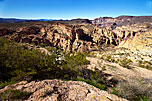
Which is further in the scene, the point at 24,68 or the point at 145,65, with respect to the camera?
the point at 145,65

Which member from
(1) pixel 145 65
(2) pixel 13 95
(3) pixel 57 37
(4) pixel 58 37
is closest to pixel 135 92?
(2) pixel 13 95

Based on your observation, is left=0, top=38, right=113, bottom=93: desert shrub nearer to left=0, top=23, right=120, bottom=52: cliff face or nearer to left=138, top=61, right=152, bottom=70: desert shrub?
left=138, top=61, right=152, bottom=70: desert shrub

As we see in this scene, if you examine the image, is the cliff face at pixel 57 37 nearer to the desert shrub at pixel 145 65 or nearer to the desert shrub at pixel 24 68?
the desert shrub at pixel 145 65

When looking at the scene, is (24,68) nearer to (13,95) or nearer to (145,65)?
(13,95)

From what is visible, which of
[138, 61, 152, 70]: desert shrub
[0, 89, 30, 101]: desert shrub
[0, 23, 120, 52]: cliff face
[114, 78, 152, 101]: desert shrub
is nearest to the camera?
[0, 89, 30, 101]: desert shrub

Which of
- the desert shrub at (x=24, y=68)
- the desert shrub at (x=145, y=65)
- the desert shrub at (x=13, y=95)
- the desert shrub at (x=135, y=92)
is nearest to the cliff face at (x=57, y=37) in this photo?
the desert shrub at (x=145, y=65)

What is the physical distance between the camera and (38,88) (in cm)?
A: 500

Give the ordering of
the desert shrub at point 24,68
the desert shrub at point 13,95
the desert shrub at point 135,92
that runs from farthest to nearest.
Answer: the desert shrub at point 24,68
the desert shrub at point 135,92
the desert shrub at point 13,95

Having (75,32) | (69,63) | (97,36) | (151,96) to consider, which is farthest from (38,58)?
(97,36)

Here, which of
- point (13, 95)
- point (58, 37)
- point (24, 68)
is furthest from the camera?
point (58, 37)

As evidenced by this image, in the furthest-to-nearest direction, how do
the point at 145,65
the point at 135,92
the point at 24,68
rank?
the point at 145,65, the point at 24,68, the point at 135,92

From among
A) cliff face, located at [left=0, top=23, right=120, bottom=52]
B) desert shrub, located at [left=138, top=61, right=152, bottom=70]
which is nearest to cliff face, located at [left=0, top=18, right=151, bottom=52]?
cliff face, located at [left=0, top=23, right=120, bottom=52]

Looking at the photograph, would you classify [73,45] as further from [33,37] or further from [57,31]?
[33,37]

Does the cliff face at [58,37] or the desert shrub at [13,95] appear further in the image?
the cliff face at [58,37]
